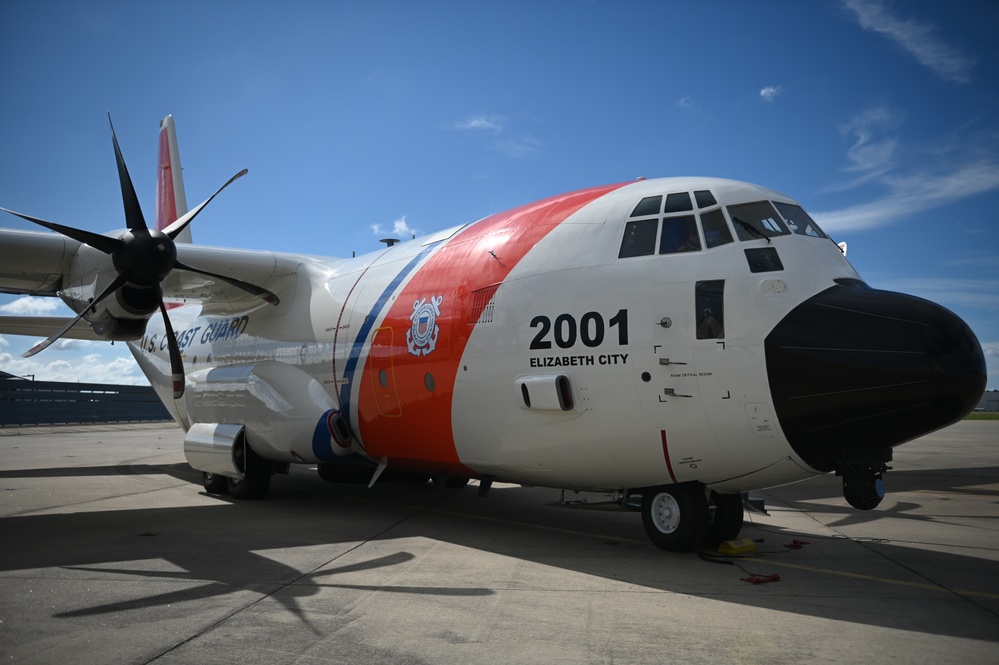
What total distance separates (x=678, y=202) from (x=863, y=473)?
3182 millimetres

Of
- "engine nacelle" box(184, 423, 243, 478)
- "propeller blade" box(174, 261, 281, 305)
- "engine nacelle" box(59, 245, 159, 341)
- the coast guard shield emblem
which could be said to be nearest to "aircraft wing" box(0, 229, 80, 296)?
"engine nacelle" box(59, 245, 159, 341)

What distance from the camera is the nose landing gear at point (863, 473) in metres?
6.71

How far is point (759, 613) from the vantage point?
5.65 metres

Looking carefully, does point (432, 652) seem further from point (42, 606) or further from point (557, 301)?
point (557, 301)

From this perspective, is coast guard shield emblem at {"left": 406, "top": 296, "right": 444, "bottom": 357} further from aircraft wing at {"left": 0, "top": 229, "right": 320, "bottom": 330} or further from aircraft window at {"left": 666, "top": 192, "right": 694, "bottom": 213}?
aircraft wing at {"left": 0, "top": 229, "right": 320, "bottom": 330}

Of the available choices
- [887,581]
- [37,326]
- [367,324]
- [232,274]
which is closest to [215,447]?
[232,274]

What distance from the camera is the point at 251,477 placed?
41.3 feet

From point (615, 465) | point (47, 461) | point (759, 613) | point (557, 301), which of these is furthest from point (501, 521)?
point (47, 461)

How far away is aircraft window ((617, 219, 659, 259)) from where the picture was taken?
7.71 metres

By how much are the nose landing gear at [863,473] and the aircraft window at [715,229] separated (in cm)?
231

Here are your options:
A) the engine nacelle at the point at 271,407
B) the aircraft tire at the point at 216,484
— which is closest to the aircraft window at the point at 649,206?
the engine nacelle at the point at 271,407

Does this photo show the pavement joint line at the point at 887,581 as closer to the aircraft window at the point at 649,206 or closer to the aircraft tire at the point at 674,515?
the aircraft tire at the point at 674,515

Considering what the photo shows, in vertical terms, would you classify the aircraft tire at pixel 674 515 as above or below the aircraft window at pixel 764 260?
below

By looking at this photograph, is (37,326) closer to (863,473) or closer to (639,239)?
(639,239)
